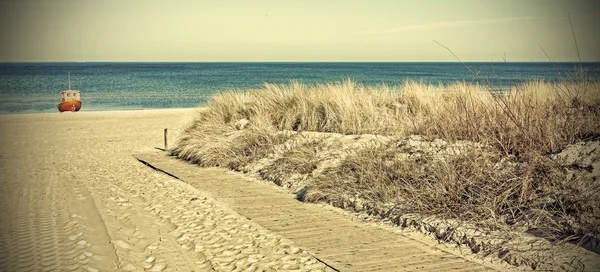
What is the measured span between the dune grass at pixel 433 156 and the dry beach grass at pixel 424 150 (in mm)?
21

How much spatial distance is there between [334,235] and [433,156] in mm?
2437

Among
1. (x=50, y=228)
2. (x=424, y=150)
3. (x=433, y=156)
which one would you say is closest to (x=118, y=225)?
(x=50, y=228)

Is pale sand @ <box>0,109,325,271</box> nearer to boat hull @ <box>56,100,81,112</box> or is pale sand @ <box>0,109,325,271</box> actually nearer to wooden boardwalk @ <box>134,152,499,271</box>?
wooden boardwalk @ <box>134,152,499,271</box>

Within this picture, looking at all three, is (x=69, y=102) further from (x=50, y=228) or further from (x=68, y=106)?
(x=50, y=228)

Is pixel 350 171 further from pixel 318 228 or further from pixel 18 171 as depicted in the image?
pixel 18 171

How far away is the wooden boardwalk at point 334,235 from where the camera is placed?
16.1ft

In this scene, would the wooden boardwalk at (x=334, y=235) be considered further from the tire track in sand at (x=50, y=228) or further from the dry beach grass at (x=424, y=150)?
the tire track in sand at (x=50, y=228)

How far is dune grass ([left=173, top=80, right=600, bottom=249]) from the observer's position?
5688mm

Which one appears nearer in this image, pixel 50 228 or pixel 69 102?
pixel 50 228

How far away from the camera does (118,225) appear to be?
6.43 m

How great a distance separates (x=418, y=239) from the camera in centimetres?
567

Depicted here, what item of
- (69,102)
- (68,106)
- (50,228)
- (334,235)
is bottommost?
(68,106)

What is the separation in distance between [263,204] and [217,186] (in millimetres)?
1614

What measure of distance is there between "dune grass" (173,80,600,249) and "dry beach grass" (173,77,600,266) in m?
0.02
